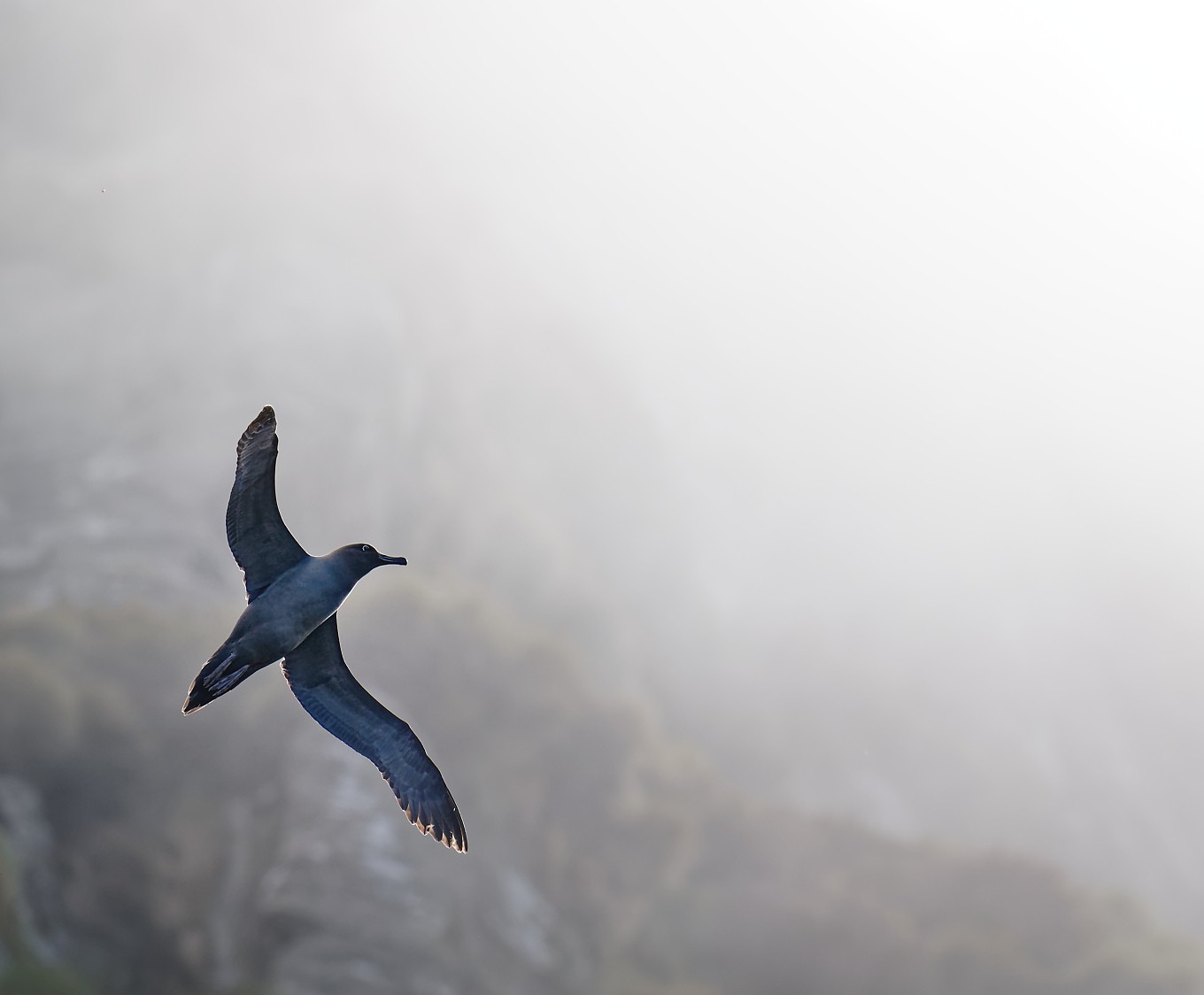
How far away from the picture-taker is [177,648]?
147ft

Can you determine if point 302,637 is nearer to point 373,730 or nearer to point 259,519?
point 259,519

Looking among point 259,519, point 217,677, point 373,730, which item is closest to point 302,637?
point 217,677

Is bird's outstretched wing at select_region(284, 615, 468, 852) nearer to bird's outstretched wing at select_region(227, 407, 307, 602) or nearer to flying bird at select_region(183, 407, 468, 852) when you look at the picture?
flying bird at select_region(183, 407, 468, 852)

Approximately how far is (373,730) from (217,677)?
2695 mm

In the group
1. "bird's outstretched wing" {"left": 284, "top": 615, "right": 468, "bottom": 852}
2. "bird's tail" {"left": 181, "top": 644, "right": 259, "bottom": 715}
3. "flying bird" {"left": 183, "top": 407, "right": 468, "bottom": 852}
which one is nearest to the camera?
"bird's tail" {"left": 181, "top": 644, "right": 259, "bottom": 715}

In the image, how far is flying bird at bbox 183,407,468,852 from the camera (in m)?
12.4

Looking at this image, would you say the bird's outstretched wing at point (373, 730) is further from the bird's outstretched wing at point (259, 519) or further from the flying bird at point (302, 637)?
the bird's outstretched wing at point (259, 519)

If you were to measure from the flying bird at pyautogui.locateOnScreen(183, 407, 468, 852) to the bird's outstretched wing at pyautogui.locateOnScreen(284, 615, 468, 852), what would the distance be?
12 millimetres

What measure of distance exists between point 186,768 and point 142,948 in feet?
23.8

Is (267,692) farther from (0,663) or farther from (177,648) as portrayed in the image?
(0,663)

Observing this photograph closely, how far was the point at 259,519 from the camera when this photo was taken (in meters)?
13.1

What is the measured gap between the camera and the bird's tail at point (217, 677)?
1176 centimetres

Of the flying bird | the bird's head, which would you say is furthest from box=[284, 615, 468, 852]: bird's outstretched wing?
the bird's head

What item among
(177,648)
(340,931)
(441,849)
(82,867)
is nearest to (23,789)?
(82,867)
